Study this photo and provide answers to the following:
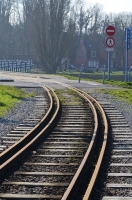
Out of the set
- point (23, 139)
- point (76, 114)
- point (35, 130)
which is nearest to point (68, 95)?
point (76, 114)

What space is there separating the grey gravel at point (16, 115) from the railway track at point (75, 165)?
121 cm

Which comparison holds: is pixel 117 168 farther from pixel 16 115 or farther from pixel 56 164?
pixel 16 115

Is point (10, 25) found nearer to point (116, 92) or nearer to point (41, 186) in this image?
point (116, 92)

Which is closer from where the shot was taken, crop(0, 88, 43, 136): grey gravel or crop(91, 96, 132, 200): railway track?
crop(91, 96, 132, 200): railway track

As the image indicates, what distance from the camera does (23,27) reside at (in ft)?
344

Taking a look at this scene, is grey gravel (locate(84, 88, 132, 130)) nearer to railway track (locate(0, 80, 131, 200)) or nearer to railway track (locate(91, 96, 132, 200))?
railway track (locate(0, 80, 131, 200))

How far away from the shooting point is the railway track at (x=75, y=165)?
7.62 m

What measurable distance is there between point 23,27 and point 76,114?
8977 cm

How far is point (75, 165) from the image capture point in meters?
9.38

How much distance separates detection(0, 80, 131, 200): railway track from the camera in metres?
7.62

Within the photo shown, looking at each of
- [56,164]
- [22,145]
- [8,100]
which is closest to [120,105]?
[8,100]

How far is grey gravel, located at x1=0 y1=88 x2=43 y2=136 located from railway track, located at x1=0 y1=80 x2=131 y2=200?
1210mm

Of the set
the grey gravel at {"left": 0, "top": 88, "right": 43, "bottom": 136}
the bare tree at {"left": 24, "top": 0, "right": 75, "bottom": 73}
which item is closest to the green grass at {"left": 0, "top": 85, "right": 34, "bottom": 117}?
the grey gravel at {"left": 0, "top": 88, "right": 43, "bottom": 136}

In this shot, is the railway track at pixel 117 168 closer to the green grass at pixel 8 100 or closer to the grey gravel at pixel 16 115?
the grey gravel at pixel 16 115
